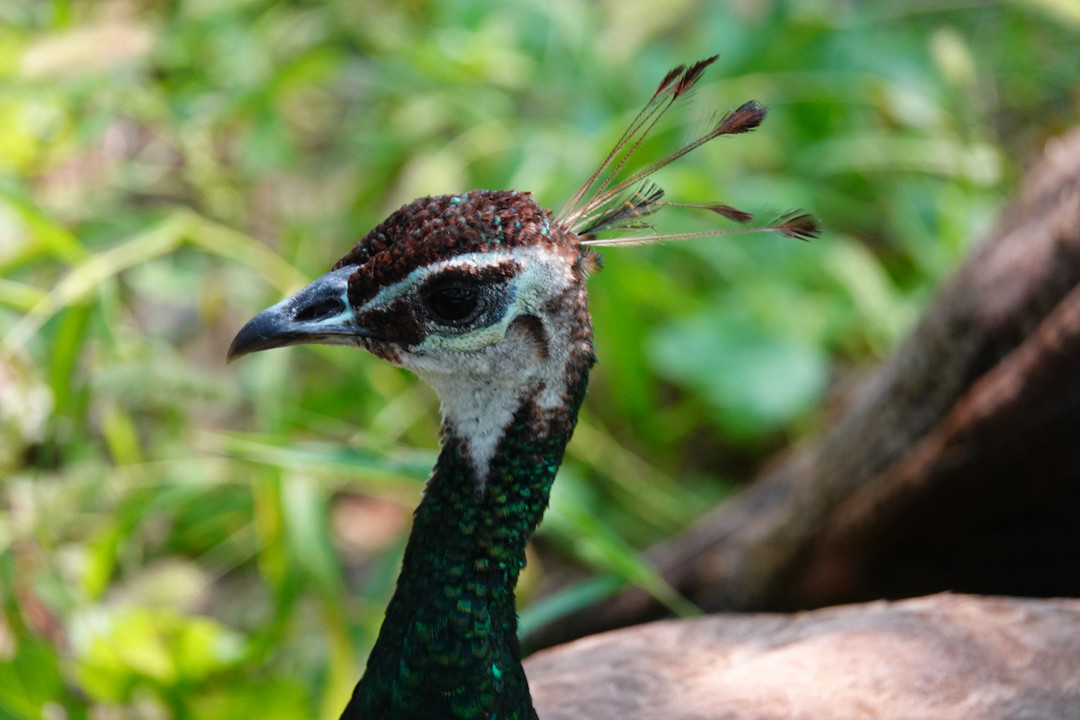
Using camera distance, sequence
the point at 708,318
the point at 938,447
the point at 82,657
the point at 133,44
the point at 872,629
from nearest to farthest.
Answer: the point at 872,629
the point at 938,447
the point at 82,657
the point at 133,44
the point at 708,318

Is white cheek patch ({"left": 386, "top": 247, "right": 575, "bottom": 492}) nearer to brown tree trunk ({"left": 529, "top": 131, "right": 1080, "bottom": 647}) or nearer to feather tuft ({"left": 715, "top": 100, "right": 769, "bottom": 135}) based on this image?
feather tuft ({"left": 715, "top": 100, "right": 769, "bottom": 135})

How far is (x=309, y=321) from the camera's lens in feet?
2.93

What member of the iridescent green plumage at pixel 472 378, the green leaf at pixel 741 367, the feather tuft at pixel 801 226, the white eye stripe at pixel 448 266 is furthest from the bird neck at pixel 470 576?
the green leaf at pixel 741 367

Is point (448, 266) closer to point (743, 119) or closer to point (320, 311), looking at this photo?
point (320, 311)

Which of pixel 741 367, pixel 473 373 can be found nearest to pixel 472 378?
pixel 473 373

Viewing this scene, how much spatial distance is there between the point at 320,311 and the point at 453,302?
0.13 m

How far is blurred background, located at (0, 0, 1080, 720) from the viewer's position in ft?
5.00

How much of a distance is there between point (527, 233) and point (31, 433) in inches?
47.0

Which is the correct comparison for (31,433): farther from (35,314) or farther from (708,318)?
(708,318)

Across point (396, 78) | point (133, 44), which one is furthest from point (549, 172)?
point (133, 44)

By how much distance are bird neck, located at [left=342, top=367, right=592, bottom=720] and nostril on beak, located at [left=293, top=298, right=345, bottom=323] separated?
0.15 metres

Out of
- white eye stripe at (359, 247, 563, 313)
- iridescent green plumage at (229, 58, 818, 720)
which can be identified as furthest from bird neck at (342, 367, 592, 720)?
white eye stripe at (359, 247, 563, 313)

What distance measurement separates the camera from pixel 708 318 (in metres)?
2.06

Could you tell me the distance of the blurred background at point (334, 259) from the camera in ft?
5.00
